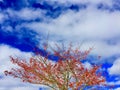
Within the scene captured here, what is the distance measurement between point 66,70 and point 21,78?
3.64 metres

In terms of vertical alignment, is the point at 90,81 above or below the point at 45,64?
below

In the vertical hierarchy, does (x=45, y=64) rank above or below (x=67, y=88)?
above

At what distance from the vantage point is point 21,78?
23.0 metres

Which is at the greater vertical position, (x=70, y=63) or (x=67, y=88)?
(x=70, y=63)

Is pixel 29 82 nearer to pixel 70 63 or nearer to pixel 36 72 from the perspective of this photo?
pixel 36 72

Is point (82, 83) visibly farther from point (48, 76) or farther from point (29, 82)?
point (29, 82)

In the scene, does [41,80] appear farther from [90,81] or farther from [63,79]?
[90,81]

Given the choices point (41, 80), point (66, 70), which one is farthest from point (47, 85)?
point (66, 70)

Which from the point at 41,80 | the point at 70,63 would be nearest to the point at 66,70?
the point at 70,63

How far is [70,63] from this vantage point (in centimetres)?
2419

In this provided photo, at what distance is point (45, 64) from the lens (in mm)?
23469

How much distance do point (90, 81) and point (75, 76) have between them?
1.22m

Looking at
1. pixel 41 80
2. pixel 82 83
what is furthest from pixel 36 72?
pixel 82 83

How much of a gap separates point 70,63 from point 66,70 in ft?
2.47
